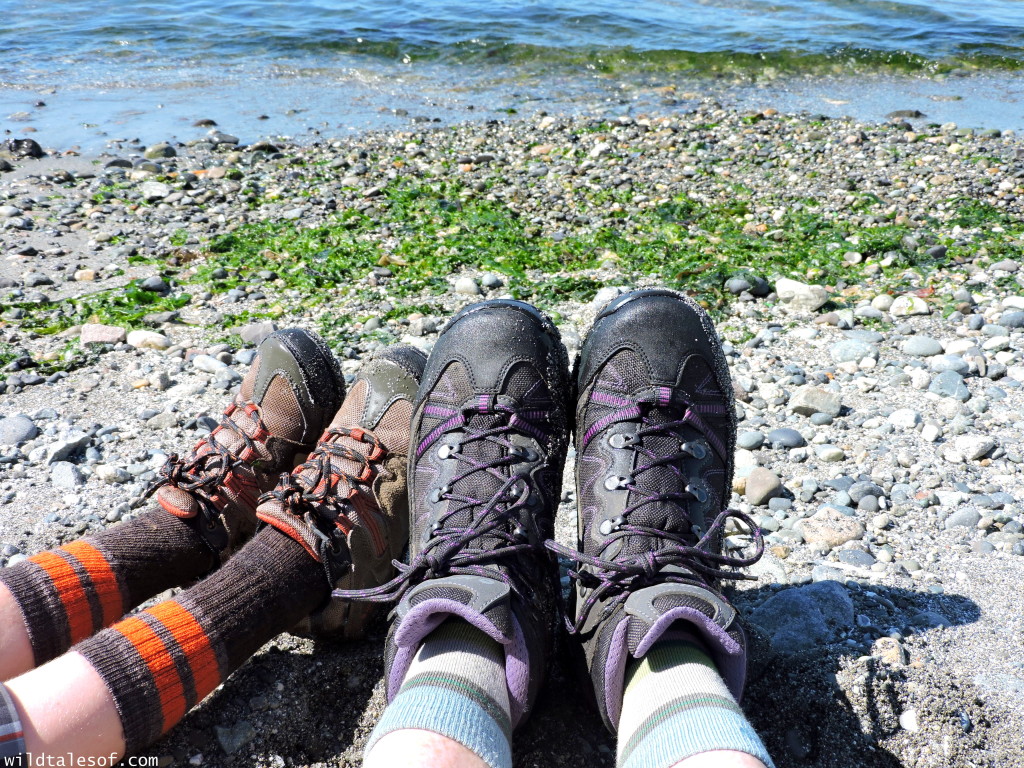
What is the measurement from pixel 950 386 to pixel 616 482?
6.64 feet

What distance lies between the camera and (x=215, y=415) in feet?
11.3

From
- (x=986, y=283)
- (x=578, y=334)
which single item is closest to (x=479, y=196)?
(x=578, y=334)

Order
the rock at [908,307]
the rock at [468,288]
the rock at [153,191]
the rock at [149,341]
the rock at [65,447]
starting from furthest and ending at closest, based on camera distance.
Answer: the rock at [153,191], the rock at [468,288], the rock at [908,307], the rock at [149,341], the rock at [65,447]

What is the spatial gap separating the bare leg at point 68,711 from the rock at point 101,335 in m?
2.70

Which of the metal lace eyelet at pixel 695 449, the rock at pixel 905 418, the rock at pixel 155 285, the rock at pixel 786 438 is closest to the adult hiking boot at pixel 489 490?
the metal lace eyelet at pixel 695 449

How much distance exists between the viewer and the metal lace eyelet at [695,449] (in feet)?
7.58

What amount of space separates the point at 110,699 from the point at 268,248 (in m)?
3.87

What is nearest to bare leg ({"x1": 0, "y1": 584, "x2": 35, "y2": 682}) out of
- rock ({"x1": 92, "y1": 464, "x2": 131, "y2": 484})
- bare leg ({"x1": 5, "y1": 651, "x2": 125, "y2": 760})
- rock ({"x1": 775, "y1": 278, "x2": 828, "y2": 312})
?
bare leg ({"x1": 5, "y1": 651, "x2": 125, "y2": 760})

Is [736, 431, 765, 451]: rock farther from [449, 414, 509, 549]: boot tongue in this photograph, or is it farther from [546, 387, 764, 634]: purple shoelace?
[449, 414, 509, 549]: boot tongue

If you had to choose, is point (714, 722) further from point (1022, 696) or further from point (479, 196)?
point (479, 196)

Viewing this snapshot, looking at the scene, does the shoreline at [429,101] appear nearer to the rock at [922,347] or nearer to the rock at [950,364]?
the rock at [922,347]

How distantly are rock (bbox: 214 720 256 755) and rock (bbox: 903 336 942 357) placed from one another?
10.7ft

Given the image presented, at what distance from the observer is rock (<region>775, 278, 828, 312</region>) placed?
4.28 m

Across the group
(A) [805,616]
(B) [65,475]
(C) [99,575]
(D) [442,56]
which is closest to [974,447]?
(A) [805,616]
